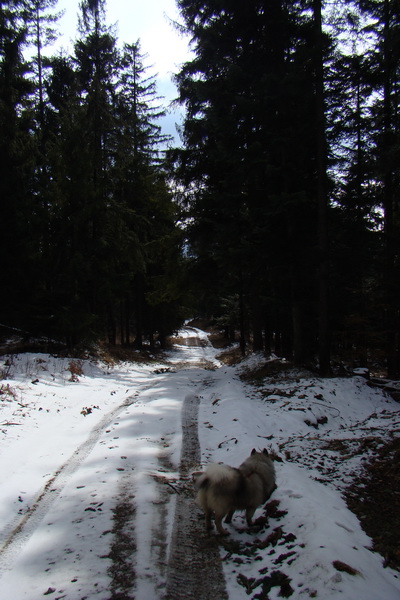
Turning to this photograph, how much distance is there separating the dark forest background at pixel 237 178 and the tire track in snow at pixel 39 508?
9034 mm

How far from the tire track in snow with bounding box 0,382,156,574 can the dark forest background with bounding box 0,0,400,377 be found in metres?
9.03

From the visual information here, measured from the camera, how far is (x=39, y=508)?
4.79 metres

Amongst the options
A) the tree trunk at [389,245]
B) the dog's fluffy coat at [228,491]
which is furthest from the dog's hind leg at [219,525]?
the tree trunk at [389,245]

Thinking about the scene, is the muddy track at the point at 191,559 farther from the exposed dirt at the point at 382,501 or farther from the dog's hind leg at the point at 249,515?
the exposed dirt at the point at 382,501

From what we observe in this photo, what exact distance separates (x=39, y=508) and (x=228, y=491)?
2.55m

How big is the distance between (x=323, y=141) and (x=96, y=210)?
11722mm

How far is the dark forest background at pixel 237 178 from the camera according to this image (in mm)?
13125

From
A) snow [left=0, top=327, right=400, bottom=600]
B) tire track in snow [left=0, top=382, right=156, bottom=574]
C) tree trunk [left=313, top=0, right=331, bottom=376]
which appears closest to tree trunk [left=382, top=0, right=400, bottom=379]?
tree trunk [left=313, top=0, right=331, bottom=376]

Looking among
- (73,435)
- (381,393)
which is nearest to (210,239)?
(381,393)

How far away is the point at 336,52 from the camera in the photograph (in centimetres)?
1373

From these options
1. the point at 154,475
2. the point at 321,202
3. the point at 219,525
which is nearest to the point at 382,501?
the point at 219,525

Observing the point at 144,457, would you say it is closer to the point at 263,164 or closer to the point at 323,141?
the point at 263,164

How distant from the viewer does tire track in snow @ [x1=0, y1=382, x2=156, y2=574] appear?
3975 mm

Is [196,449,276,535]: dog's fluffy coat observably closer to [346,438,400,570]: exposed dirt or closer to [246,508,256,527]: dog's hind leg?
[246,508,256,527]: dog's hind leg
